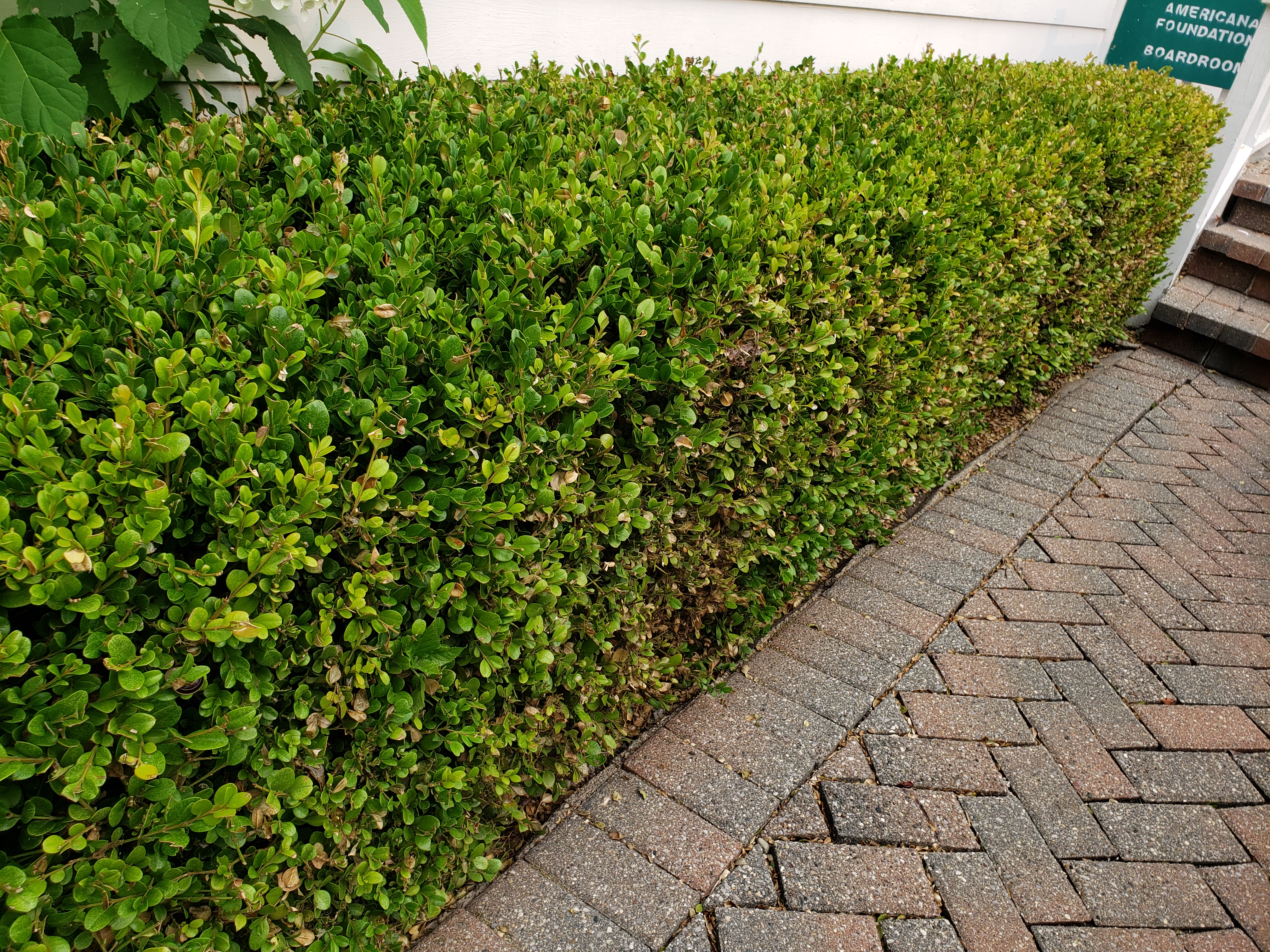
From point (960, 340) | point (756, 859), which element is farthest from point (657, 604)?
point (960, 340)

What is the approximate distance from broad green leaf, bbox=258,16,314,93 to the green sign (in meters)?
6.14

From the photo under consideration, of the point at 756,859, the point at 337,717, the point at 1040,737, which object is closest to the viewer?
the point at 337,717

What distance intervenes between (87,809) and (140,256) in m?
0.96

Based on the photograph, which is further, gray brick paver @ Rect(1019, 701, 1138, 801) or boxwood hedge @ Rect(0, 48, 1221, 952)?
gray brick paver @ Rect(1019, 701, 1138, 801)

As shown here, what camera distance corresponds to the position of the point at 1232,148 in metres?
6.01

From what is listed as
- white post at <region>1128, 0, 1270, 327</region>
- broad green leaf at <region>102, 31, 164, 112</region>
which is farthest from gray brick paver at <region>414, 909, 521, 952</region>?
white post at <region>1128, 0, 1270, 327</region>

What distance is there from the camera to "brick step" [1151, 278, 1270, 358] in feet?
18.1

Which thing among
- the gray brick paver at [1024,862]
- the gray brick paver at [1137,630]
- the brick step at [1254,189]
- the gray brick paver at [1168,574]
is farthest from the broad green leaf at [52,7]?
the brick step at [1254,189]

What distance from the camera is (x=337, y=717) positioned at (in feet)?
5.36

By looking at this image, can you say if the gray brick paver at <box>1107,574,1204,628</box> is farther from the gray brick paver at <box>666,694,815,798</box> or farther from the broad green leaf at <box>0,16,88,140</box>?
the broad green leaf at <box>0,16,88,140</box>

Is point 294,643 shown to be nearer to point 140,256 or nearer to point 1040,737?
point 140,256

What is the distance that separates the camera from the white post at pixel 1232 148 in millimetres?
5711

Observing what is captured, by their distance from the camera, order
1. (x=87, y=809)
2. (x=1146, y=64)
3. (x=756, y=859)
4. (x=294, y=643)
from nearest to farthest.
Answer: (x=87, y=809)
(x=294, y=643)
(x=756, y=859)
(x=1146, y=64)

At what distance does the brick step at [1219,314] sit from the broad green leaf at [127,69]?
6.22 metres
